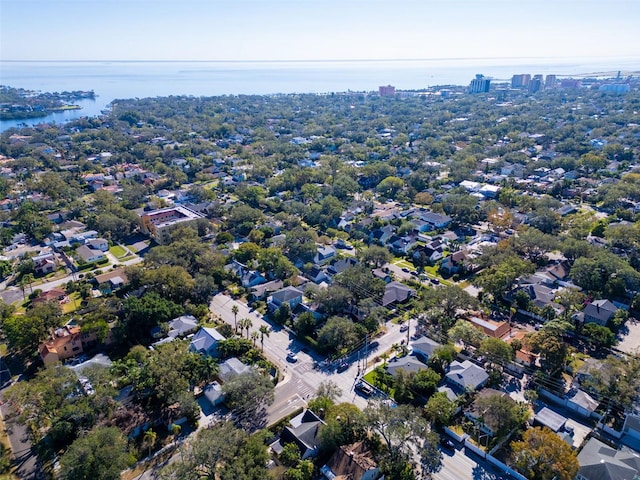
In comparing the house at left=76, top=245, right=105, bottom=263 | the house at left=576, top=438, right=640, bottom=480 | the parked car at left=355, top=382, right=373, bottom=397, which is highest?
the house at left=576, top=438, right=640, bottom=480

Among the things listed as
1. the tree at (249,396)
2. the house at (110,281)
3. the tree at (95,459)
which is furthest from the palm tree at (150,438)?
the house at (110,281)

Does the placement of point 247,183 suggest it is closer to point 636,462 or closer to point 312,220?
point 312,220

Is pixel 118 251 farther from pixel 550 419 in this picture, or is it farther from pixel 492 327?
pixel 550 419

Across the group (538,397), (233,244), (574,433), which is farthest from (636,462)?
(233,244)

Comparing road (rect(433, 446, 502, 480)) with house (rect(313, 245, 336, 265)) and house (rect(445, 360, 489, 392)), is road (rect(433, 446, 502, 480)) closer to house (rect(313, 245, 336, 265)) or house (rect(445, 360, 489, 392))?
house (rect(445, 360, 489, 392))

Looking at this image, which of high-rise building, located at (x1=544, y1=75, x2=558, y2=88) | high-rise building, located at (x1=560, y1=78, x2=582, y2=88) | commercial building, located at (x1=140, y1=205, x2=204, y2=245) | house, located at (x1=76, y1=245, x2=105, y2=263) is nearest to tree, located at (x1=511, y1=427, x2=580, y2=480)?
commercial building, located at (x1=140, y1=205, x2=204, y2=245)
